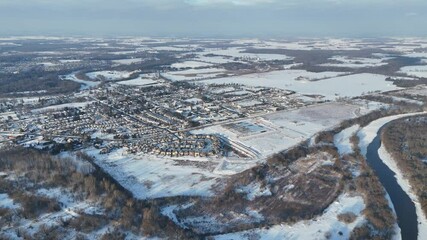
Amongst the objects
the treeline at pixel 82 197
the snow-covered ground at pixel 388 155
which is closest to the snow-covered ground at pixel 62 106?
the treeline at pixel 82 197

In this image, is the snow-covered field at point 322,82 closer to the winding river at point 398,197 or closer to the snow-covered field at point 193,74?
the snow-covered field at point 193,74

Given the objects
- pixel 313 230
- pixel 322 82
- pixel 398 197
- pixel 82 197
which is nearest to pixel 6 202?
pixel 82 197

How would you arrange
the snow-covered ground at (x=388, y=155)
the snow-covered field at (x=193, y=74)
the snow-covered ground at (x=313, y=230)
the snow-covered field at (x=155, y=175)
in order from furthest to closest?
1. the snow-covered field at (x=193, y=74)
2. the snow-covered field at (x=155, y=175)
3. the snow-covered ground at (x=388, y=155)
4. the snow-covered ground at (x=313, y=230)

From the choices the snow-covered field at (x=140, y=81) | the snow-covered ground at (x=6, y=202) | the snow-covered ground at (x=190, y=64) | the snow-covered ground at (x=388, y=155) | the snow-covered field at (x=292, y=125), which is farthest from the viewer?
the snow-covered ground at (x=190, y=64)

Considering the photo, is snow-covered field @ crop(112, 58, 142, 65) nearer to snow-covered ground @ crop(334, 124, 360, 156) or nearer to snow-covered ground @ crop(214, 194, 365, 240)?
snow-covered ground @ crop(334, 124, 360, 156)

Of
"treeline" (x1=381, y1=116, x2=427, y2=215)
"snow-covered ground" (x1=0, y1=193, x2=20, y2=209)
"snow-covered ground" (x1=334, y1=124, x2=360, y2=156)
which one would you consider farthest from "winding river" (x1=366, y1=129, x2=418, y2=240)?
"snow-covered ground" (x1=0, y1=193, x2=20, y2=209)

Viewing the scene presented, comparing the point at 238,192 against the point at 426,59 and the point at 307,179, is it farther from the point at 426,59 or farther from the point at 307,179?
the point at 426,59
